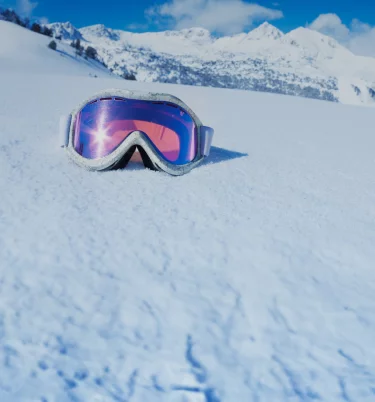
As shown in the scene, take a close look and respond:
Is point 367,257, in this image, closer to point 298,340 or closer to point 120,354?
point 298,340

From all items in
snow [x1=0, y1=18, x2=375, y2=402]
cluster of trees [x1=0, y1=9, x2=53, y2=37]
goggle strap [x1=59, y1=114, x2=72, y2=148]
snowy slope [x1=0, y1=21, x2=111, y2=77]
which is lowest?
snow [x1=0, y1=18, x2=375, y2=402]

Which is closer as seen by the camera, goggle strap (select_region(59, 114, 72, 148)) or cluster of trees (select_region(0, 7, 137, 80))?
goggle strap (select_region(59, 114, 72, 148))

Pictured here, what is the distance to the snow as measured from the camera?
123 centimetres

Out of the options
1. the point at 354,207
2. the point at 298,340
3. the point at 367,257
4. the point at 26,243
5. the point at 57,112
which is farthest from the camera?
the point at 57,112

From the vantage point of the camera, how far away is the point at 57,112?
743 cm

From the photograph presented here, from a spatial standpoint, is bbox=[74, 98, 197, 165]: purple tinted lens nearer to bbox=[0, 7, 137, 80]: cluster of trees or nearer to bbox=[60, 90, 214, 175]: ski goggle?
bbox=[60, 90, 214, 175]: ski goggle

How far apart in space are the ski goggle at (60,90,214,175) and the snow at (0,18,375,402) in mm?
171

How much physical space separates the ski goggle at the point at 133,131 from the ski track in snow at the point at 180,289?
0.20 metres

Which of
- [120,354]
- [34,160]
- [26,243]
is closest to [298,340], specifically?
[120,354]

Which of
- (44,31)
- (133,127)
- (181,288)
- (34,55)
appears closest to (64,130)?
(133,127)

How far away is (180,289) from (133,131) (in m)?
2.04

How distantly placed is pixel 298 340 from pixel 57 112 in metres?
7.14

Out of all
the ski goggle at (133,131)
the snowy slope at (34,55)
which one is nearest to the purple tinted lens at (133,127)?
the ski goggle at (133,131)

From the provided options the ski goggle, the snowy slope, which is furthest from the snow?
the snowy slope
